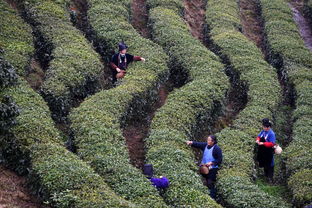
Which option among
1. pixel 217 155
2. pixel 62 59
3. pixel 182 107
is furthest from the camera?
pixel 62 59

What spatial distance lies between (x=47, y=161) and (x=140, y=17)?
18518 millimetres

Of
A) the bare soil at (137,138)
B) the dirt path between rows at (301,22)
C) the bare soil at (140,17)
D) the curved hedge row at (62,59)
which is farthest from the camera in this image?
the dirt path between rows at (301,22)

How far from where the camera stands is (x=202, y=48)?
25.2 meters

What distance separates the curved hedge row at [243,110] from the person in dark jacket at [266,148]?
421 millimetres

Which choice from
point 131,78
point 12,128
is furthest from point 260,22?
point 12,128

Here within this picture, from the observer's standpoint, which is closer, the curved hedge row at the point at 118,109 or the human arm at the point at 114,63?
the curved hedge row at the point at 118,109

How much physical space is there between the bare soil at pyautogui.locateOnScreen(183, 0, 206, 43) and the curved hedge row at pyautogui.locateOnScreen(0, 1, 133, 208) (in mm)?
15784

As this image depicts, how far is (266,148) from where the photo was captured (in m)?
16.5

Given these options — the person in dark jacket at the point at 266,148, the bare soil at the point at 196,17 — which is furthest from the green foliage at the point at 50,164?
the bare soil at the point at 196,17

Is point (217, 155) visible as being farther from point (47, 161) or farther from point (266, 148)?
point (47, 161)

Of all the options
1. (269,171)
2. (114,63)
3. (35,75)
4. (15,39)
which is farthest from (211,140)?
(15,39)

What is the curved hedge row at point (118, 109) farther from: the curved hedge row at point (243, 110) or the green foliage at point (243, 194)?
the curved hedge row at point (243, 110)

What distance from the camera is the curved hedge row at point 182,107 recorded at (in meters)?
13.4

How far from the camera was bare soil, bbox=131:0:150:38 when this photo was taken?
92.1 ft
